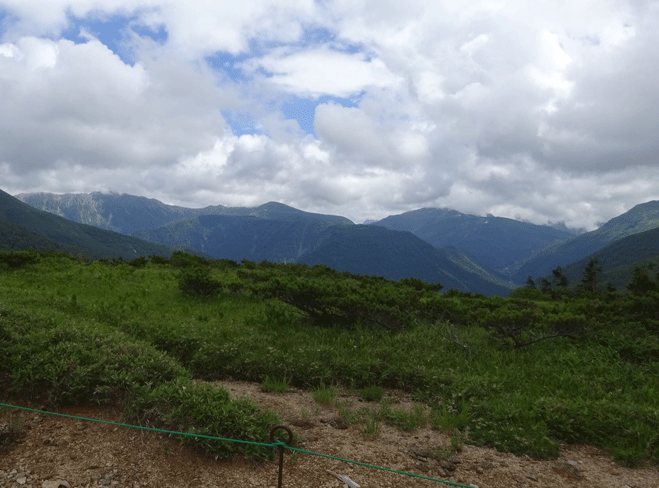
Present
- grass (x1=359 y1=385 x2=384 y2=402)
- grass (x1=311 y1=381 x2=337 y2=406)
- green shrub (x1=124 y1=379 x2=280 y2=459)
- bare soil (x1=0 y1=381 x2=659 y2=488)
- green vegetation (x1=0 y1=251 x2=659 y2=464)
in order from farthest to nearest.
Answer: grass (x1=359 y1=385 x2=384 y2=402) → grass (x1=311 y1=381 x2=337 y2=406) → green vegetation (x1=0 y1=251 x2=659 y2=464) → green shrub (x1=124 y1=379 x2=280 y2=459) → bare soil (x1=0 y1=381 x2=659 y2=488)

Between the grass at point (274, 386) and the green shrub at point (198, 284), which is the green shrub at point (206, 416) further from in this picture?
the green shrub at point (198, 284)

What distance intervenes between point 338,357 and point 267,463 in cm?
408

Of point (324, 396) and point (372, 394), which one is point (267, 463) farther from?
point (372, 394)

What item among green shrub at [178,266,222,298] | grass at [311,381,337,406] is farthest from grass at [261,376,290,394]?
green shrub at [178,266,222,298]

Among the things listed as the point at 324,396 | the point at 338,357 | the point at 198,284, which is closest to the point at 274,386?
the point at 324,396

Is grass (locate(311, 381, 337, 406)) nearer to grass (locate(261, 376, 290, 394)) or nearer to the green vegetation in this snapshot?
the green vegetation

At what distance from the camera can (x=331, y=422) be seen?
21.0 ft

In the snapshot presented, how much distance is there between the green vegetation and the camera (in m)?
6.00

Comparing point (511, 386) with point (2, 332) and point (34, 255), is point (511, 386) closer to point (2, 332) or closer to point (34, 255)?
point (2, 332)

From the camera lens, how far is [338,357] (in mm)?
9023

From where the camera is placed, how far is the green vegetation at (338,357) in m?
6.00

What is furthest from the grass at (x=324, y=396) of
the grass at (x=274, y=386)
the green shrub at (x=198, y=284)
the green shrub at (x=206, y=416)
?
the green shrub at (x=198, y=284)

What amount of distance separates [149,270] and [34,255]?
536 centimetres

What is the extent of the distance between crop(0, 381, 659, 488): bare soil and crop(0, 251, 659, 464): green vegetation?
24cm
